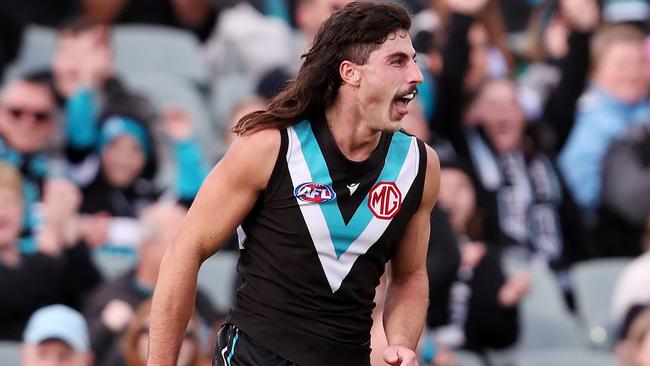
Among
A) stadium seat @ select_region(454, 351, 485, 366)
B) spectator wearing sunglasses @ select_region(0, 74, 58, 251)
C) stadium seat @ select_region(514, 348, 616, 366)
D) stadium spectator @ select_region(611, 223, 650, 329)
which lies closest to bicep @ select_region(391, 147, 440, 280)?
stadium seat @ select_region(454, 351, 485, 366)

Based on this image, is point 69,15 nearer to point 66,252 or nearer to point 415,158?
point 66,252

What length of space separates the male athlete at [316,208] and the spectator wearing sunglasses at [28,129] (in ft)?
12.6

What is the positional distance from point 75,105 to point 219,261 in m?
1.48

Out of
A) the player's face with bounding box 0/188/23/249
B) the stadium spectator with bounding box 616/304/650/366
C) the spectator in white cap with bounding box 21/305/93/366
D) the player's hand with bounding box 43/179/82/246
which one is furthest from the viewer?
the player's hand with bounding box 43/179/82/246

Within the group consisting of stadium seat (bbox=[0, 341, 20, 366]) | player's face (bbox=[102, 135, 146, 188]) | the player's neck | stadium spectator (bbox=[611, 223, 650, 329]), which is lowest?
stadium spectator (bbox=[611, 223, 650, 329])

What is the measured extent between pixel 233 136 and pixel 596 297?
249 centimetres

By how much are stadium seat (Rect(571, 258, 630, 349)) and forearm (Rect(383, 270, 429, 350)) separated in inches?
168

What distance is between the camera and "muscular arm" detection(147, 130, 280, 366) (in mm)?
4590

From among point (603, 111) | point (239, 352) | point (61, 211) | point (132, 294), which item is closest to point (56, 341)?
point (132, 294)

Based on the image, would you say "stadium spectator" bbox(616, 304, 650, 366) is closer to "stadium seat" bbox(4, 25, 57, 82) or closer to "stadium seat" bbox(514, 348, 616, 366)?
"stadium seat" bbox(514, 348, 616, 366)

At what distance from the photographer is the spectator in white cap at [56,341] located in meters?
7.03

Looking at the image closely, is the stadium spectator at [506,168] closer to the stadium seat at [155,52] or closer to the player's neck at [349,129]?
the stadium seat at [155,52]

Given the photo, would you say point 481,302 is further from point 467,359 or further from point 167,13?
point 167,13

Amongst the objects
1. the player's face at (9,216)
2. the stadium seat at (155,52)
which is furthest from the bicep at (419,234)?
the stadium seat at (155,52)
